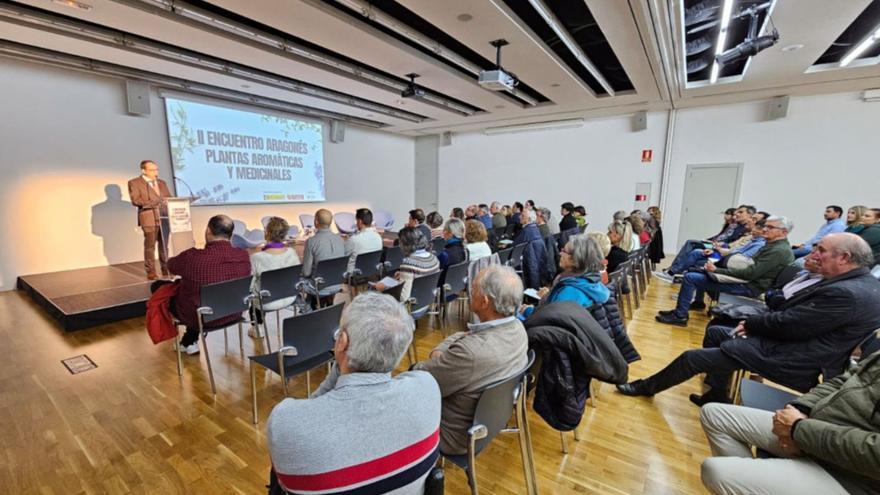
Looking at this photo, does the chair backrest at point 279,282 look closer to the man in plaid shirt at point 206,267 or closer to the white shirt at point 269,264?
the white shirt at point 269,264

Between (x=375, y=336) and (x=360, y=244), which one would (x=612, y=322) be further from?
(x=360, y=244)

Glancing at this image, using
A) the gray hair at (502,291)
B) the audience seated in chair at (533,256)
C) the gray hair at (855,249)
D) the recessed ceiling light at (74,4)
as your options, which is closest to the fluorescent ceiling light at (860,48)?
the gray hair at (855,249)

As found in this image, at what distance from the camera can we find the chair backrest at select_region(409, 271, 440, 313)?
2904mm

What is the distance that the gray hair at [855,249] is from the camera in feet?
6.10

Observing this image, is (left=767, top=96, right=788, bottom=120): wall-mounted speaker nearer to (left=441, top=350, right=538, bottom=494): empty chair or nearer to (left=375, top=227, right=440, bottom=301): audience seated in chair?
(left=375, top=227, right=440, bottom=301): audience seated in chair

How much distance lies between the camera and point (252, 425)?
2.28 meters

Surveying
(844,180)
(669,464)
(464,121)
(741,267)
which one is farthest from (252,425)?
(844,180)

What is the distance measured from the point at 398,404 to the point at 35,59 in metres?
7.05

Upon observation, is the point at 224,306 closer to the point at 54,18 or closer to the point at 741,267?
the point at 54,18

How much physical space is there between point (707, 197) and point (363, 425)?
9272mm

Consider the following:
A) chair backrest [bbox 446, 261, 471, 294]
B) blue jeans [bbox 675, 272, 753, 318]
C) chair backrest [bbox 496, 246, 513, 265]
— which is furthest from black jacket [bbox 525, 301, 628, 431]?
blue jeans [bbox 675, 272, 753, 318]

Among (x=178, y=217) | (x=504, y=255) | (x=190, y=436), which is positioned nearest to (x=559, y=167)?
(x=504, y=255)

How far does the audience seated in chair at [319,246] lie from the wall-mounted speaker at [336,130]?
19.7 feet

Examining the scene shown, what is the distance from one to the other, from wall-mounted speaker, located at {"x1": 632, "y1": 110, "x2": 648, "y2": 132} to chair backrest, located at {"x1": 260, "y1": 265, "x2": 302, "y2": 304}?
A: 323 inches
